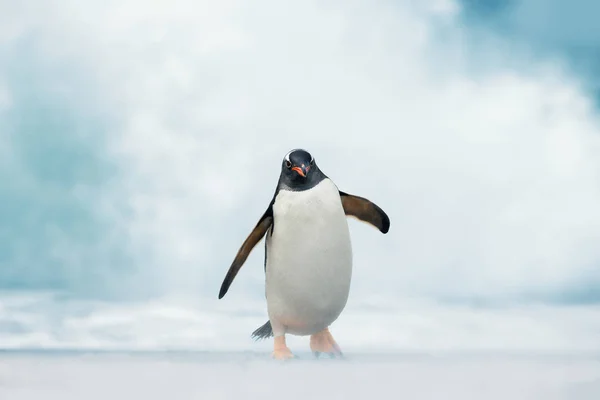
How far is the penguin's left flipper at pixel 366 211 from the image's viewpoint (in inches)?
217

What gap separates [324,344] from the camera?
5629 mm

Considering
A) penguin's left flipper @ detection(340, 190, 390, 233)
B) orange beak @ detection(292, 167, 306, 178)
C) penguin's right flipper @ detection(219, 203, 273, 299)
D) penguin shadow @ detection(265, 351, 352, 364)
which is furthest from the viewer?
penguin's left flipper @ detection(340, 190, 390, 233)

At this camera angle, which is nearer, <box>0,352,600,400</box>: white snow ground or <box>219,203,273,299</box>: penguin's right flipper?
<box>0,352,600,400</box>: white snow ground

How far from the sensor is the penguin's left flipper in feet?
18.1

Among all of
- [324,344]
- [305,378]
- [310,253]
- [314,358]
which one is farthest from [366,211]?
[305,378]

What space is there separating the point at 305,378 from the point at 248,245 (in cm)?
157

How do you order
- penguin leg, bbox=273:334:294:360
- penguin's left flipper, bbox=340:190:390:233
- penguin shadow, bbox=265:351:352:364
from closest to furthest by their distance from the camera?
penguin shadow, bbox=265:351:352:364 → penguin leg, bbox=273:334:294:360 → penguin's left flipper, bbox=340:190:390:233

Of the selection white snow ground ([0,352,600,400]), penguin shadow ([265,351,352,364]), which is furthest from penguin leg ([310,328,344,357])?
white snow ground ([0,352,600,400])

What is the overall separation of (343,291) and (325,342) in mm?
651

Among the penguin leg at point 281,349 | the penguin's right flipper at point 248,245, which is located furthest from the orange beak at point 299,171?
the penguin leg at point 281,349

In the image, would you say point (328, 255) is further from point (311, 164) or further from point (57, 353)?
point (57, 353)

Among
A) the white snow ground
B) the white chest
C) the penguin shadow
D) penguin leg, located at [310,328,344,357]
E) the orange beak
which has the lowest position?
the white snow ground

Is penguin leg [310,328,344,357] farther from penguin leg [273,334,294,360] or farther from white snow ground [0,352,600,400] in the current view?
white snow ground [0,352,600,400]

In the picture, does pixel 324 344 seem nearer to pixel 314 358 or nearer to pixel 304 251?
pixel 314 358
